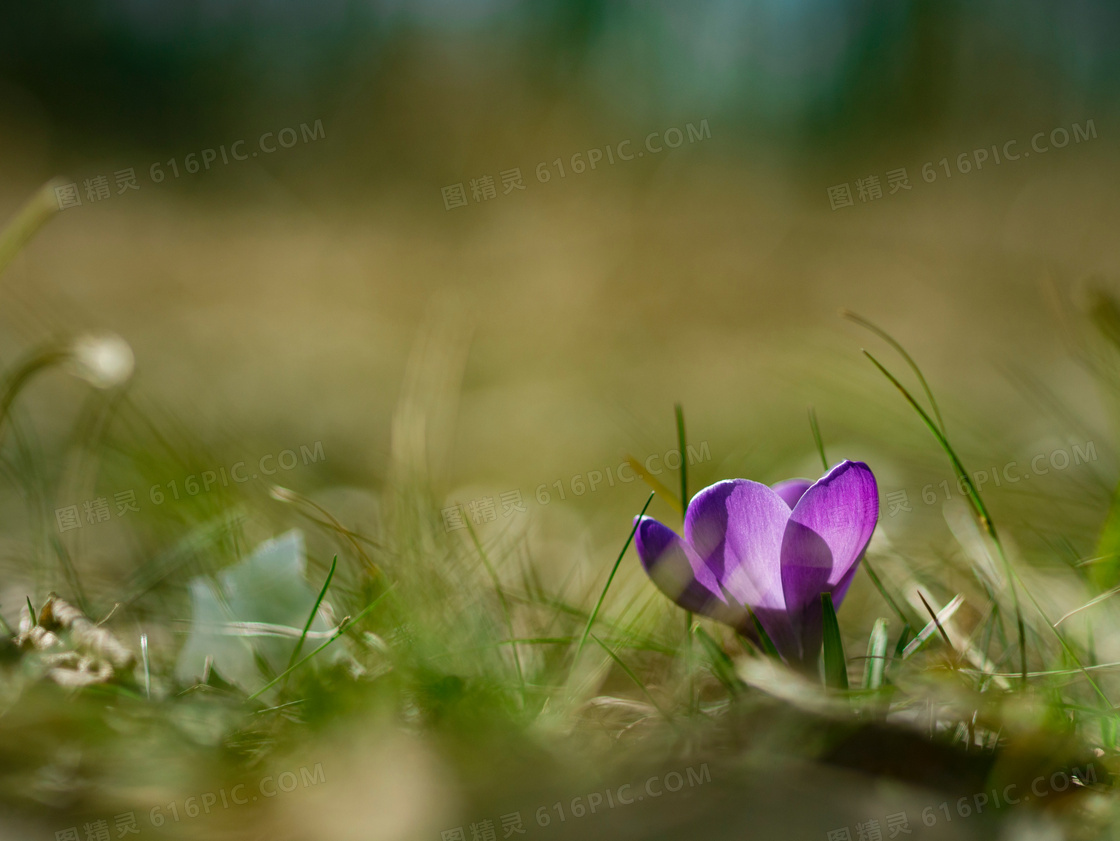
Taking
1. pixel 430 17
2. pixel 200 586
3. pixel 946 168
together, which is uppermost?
pixel 430 17

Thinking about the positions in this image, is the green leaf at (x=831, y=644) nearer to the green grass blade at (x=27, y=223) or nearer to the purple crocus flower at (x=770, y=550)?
the purple crocus flower at (x=770, y=550)

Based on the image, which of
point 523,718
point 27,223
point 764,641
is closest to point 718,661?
point 764,641

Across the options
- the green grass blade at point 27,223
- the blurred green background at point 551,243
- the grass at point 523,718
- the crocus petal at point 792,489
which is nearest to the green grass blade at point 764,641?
the grass at point 523,718

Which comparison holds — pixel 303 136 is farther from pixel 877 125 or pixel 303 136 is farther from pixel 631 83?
pixel 877 125

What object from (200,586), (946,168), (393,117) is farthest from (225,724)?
(393,117)

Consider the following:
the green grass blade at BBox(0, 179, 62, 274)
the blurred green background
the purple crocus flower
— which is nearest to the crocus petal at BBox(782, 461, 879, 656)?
the purple crocus flower

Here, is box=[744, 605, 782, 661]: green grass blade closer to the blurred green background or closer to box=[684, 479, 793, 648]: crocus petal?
box=[684, 479, 793, 648]: crocus petal
